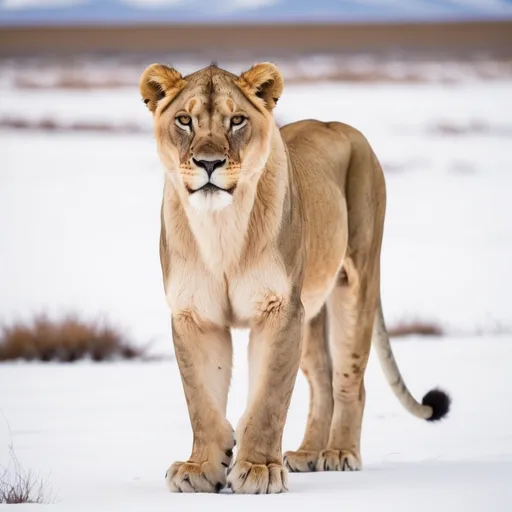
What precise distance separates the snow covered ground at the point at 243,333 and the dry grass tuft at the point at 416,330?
12 centimetres

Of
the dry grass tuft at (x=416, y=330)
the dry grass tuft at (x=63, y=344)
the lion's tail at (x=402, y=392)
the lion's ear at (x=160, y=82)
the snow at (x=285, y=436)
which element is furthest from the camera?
the dry grass tuft at (x=416, y=330)

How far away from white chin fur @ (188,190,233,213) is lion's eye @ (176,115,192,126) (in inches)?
10.9

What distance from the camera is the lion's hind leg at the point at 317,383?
21.4 ft

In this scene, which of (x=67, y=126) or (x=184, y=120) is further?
(x=67, y=126)

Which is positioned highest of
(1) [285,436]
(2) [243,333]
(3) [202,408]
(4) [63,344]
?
(3) [202,408]

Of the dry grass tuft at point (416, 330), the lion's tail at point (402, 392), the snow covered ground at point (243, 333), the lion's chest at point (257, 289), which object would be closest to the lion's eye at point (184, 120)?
the lion's chest at point (257, 289)

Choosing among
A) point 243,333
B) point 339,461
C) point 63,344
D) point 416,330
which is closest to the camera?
point 339,461

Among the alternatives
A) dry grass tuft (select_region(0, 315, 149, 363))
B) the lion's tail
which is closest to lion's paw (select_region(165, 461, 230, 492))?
the lion's tail

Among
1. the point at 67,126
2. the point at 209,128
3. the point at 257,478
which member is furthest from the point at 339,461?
the point at 67,126

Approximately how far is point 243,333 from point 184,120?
6.07 meters

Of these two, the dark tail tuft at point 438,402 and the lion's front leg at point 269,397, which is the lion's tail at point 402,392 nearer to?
the dark tail tuft at point 438,402

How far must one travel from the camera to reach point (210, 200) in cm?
514

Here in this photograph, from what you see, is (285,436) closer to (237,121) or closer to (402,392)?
(402,392)

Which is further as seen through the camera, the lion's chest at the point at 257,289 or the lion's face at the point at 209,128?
the lion's chest at the point at 257,289
